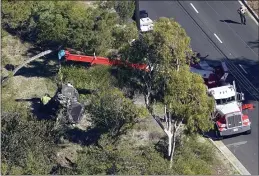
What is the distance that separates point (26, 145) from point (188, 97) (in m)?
8.15

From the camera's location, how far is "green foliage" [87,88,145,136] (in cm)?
3139

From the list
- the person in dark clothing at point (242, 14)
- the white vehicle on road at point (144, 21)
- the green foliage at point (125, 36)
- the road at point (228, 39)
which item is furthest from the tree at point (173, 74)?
the person in dark clothing at point (242, 14)

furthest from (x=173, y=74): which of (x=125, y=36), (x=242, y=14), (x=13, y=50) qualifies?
(x=242, y=14)

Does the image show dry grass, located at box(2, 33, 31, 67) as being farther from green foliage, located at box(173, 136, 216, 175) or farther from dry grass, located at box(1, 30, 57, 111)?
green foliage, located at box(173, 136, 216, 175)

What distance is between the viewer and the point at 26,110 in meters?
34.0

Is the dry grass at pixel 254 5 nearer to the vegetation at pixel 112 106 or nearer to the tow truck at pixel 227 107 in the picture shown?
the tow truck at pixel 227 107

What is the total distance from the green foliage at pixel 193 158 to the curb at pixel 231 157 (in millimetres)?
877

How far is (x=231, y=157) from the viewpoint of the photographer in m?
33.6

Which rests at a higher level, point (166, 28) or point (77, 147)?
point (166, 28)

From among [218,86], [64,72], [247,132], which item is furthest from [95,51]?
[247,132]

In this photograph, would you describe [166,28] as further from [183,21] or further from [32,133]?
[183,21]

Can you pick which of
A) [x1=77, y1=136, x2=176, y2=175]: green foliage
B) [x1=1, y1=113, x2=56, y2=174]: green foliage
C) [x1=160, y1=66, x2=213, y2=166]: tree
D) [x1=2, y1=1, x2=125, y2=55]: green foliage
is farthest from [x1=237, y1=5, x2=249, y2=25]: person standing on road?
[x1=1, y1=113, x2=56, y2=174]: green foliage

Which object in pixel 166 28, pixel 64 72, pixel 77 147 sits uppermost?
pixel 166 28

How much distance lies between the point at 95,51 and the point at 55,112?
16.6 feet
